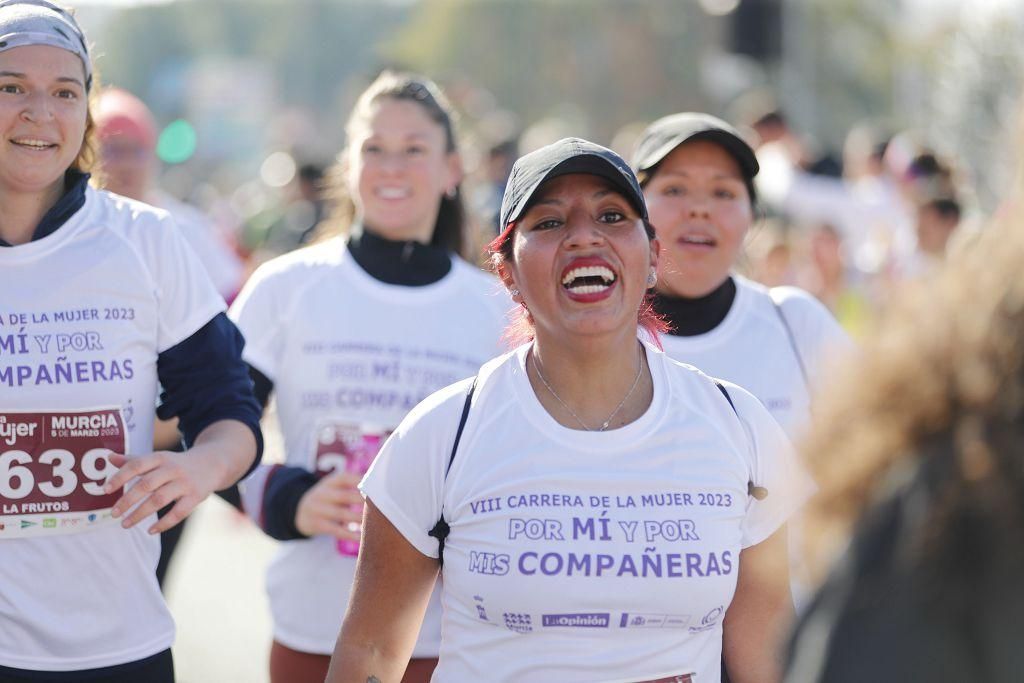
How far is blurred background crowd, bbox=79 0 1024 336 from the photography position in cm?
1131

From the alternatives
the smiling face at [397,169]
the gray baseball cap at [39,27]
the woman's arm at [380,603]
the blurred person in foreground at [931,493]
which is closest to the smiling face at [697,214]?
the smiling face at [397,169]

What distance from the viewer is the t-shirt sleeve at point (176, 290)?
347 centimetres

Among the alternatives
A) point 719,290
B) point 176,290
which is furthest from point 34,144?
point 719,290

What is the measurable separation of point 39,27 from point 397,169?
4.43 feet

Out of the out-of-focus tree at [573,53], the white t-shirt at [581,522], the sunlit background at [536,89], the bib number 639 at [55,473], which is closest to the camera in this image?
the white t-shirt at [581,522]

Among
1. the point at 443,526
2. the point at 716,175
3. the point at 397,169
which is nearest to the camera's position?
the point at 443,526

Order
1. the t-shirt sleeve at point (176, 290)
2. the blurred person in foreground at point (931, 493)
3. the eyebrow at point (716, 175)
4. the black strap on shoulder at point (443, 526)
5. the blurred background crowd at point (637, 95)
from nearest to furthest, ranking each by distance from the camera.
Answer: the blurred person in foreground at point (931, 493) → the black strap on shoulder at point (443, 526) → the t-shirt sleeve at point (176, 290) → the eyebrow at point (716, 175) → the blurred background crowd at point (637, 95)

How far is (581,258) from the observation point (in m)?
3.10

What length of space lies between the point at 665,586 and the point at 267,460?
2023mm

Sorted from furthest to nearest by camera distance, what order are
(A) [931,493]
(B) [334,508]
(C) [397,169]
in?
(C) [397,169]
(B) [334,508]
(A) [931,493]

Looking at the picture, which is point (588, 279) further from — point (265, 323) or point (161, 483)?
Answer: point (265, 323)

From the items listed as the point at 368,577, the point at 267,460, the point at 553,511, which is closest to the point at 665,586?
the point at 553,511

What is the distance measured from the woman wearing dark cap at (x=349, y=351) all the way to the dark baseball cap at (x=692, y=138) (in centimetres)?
59

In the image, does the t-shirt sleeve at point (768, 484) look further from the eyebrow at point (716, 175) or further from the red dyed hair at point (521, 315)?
the eyebrow at point (716, 175)
